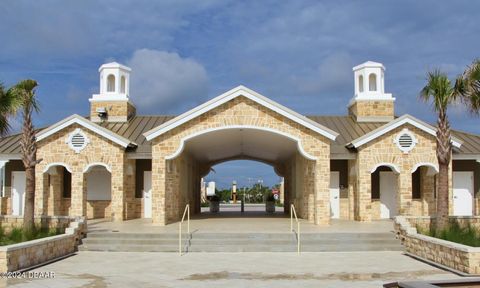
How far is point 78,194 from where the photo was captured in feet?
78.6

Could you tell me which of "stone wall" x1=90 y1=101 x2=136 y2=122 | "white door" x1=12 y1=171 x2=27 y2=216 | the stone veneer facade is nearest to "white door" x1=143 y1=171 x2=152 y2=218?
the stone veneer facade

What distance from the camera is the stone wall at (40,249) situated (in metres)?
12.7

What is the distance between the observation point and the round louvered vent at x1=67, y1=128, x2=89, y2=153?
24.3 m

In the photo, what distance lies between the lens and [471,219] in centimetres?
1956

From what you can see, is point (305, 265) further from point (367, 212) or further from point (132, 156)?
point (132, 156)

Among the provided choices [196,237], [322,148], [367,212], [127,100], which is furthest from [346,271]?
[127,100]

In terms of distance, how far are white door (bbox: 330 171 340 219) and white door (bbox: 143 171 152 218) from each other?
836cm

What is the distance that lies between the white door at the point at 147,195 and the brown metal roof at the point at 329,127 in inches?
74.2

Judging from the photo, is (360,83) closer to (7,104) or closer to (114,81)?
(114,81)

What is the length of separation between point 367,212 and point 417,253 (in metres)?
7.78

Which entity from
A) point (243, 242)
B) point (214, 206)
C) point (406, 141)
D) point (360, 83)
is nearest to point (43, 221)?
point (243, 242)

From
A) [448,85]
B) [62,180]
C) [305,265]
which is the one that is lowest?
[305,265]

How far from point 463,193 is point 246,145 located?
10478 mm

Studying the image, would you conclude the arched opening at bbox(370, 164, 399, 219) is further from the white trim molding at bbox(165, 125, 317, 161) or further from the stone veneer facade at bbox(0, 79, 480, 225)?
the white trim molding at bbox(165, 125, 317, 161)
